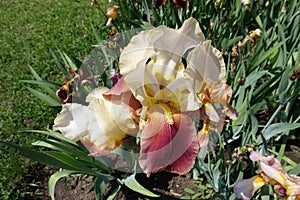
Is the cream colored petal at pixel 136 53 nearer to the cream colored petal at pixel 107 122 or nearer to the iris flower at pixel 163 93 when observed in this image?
the iris flower at pixel 163 93

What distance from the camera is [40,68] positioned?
2854mm

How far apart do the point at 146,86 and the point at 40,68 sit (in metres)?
2.09

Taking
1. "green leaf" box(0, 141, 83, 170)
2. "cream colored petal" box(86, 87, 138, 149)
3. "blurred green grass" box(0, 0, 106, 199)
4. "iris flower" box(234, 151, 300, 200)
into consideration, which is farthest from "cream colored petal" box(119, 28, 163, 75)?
"blurred green grass" box(0, 0, 106, 199)

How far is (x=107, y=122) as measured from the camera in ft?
3.17

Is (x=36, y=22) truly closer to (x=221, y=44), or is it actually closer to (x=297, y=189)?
(x=221, y=44)

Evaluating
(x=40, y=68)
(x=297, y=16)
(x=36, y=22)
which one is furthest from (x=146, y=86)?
(x=36, y=22)

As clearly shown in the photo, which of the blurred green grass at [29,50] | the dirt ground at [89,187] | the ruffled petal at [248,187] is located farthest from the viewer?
the blurred green grass at [29,50]

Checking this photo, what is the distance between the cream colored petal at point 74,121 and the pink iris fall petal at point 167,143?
19 centimetres

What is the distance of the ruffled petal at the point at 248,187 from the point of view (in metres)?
1.14

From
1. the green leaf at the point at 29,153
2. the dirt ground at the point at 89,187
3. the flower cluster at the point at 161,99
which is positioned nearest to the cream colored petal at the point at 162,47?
the flower cluster at the point at 161,99

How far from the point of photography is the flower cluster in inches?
37.1

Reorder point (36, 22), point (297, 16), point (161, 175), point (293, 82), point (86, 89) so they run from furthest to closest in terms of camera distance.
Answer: point (36, 22) < point (297, 16) < point (161, 175) < point (86, 89) < point (293, 82)

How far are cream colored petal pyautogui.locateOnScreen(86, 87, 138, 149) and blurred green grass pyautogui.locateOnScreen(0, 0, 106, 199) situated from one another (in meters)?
0.96

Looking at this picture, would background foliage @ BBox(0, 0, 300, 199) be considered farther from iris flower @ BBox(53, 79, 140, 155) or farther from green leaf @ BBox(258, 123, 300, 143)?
iris flower @ BBox(53, 79, 140, 155)
